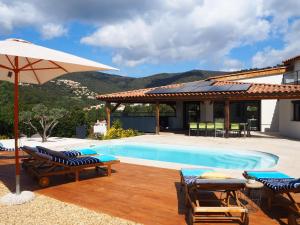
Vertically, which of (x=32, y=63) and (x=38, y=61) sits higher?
(x=38, y=61)

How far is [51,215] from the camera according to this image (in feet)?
16.7

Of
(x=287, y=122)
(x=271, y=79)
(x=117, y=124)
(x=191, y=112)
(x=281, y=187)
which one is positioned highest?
(x=271, y=79)

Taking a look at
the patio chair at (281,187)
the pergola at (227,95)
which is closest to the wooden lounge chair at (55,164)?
the patio chair at (281,187)

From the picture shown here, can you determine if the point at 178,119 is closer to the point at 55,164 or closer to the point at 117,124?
the point at 117,124

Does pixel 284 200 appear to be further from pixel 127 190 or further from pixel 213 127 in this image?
pixel 213 127

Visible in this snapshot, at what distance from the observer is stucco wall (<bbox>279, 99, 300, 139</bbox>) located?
18.5m

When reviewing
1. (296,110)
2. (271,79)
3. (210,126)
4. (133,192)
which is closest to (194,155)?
(210,126)

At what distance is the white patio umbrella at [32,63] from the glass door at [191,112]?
57.3 ft

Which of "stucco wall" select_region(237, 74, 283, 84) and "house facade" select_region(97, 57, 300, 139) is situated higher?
"stucco wall" select_region(237, 74, 283, 84)

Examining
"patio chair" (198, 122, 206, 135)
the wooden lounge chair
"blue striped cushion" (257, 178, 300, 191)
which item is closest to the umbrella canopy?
the wooden lounge chair

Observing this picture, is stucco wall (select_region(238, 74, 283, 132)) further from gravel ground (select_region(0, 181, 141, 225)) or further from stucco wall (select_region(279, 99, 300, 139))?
gravel ground (select_region(0, 181, 141, 225))

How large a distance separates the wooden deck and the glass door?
53.6ft

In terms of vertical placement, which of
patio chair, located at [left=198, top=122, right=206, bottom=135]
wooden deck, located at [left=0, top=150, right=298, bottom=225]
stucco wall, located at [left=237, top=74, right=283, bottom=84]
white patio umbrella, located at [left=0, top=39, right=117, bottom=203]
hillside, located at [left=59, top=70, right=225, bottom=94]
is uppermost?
hillside, located at [left=59, top=70, right=225, bottom=94]

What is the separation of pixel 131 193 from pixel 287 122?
16.6m
